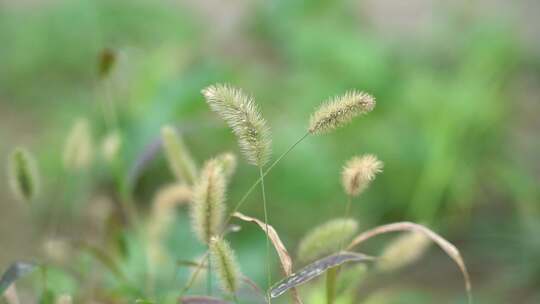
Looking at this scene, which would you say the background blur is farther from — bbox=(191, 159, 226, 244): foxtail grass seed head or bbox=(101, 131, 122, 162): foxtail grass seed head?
bbox=(191, 159, 226, 244): foxtail grass seed head

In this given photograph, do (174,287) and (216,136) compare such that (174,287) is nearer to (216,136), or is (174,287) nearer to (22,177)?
(22,177)

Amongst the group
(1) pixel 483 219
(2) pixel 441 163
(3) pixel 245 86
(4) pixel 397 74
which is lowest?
(1) pixel 483 219

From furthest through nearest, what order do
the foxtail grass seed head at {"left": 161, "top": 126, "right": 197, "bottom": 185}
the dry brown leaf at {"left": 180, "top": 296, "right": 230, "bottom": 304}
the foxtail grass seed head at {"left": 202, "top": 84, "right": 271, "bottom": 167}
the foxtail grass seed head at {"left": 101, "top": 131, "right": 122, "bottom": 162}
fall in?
the foxtail grass seed head at {"left": 101, "top": 131, "right": 122, "bottom": 162}, the foxtail grass seed head at {"left": 161, "top": 126, "right": 197, "bottom": 185}, the dry brown leaf at {"left": 180, "top": 296, "right": 230, "bottom": 304}, the foxtail grass seed head at {"left": 202, "top": 84, "right": 271, "bottom": 167}

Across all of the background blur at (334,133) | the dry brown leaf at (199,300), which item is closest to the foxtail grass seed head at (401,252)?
the dry brown leaf at (199,300)

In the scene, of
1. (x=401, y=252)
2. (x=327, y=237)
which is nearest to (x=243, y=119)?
(x=327, y=237)

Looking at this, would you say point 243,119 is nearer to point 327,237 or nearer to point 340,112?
point 340,112

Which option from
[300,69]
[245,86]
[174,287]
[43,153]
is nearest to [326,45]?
[300,69]

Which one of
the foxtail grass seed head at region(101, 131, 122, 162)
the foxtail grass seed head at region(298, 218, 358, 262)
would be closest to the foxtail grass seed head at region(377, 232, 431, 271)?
the foxtail grass seed head at region(298, 218, 358, 262)
